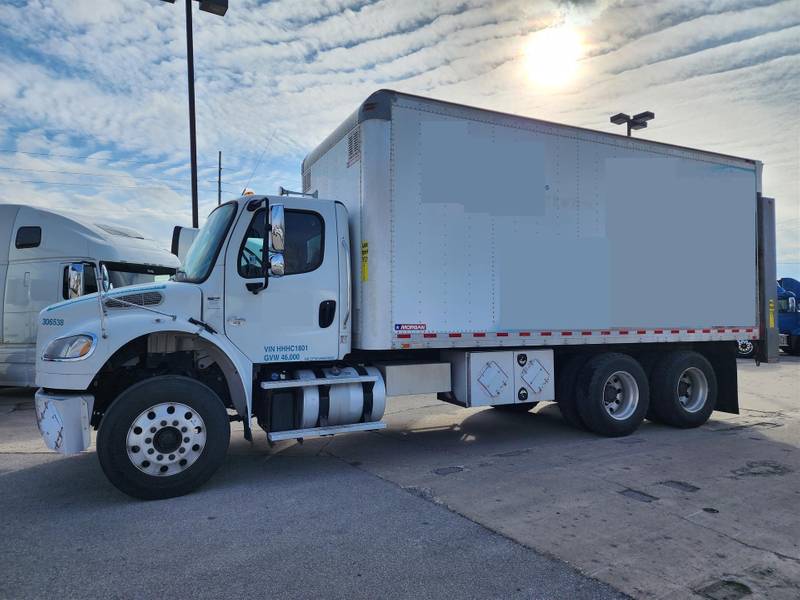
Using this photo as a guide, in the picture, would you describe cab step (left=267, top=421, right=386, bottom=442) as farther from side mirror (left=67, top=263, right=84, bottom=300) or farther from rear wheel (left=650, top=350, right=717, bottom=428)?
rear wheel (left=650, top=350, right=717, bottom=428)

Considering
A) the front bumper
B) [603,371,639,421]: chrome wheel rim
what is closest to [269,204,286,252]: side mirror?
the front bumper

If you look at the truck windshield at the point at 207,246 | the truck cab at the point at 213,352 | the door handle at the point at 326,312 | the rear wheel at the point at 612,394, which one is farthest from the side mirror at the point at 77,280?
the rear wheel at the point at 612,394

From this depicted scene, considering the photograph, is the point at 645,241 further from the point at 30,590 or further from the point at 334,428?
the point at 30,590

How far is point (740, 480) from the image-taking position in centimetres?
572

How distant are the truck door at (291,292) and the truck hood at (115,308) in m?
0.41

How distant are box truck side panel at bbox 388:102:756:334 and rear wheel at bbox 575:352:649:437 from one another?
1.79ft

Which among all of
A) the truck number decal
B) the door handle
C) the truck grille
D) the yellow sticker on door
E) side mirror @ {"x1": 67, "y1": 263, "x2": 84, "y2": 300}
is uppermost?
the yellow sticker on door

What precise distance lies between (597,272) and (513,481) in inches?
129

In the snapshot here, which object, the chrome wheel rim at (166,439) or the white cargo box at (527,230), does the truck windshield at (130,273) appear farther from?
the chrome wheel rim at (166,439)

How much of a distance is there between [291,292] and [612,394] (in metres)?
4.74

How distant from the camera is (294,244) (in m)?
6.18

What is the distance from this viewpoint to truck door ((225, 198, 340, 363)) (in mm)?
5883

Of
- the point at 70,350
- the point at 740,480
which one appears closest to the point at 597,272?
the point at 740,480

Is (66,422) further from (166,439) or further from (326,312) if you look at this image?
(326,312)
